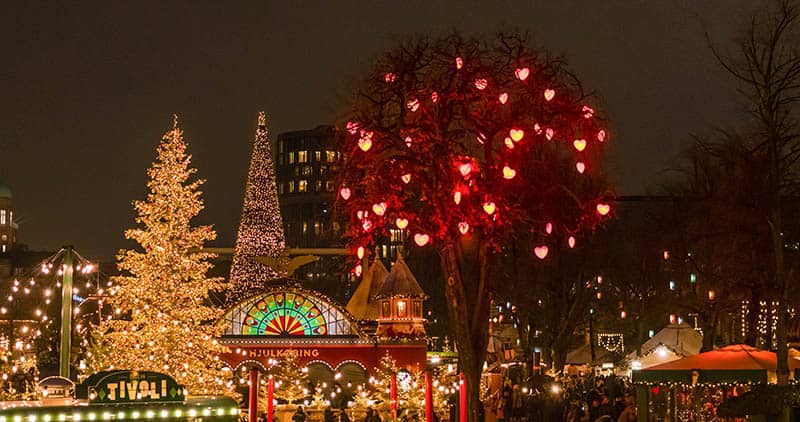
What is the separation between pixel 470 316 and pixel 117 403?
6.28 m

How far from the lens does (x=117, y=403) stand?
13.5 metres

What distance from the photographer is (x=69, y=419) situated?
13070 mm

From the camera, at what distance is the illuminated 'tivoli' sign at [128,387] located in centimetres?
1351

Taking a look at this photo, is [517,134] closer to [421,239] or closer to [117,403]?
[421,239]

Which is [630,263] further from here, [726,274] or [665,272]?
[726,274]

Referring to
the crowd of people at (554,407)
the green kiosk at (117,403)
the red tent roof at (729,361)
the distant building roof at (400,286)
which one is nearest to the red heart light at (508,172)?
the green kiosk at (117,403)

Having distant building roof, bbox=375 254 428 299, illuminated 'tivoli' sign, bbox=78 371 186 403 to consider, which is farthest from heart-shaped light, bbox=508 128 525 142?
distant building roof, bbox=375 254 428 299

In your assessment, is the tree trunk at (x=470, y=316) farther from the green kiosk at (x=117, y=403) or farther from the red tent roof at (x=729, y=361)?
the red tent roof at (x=729, y=361)

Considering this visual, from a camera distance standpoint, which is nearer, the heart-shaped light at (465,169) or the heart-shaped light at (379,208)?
the heart-shaped light at (465,169)

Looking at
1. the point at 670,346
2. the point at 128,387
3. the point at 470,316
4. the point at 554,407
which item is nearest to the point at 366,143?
the point at 470,316

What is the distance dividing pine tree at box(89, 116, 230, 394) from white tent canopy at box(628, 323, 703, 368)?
41.8 feet

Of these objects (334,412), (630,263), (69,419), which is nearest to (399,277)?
(630,263)

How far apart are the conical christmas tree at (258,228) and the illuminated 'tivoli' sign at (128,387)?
37846 mm

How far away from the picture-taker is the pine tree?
30.3m
